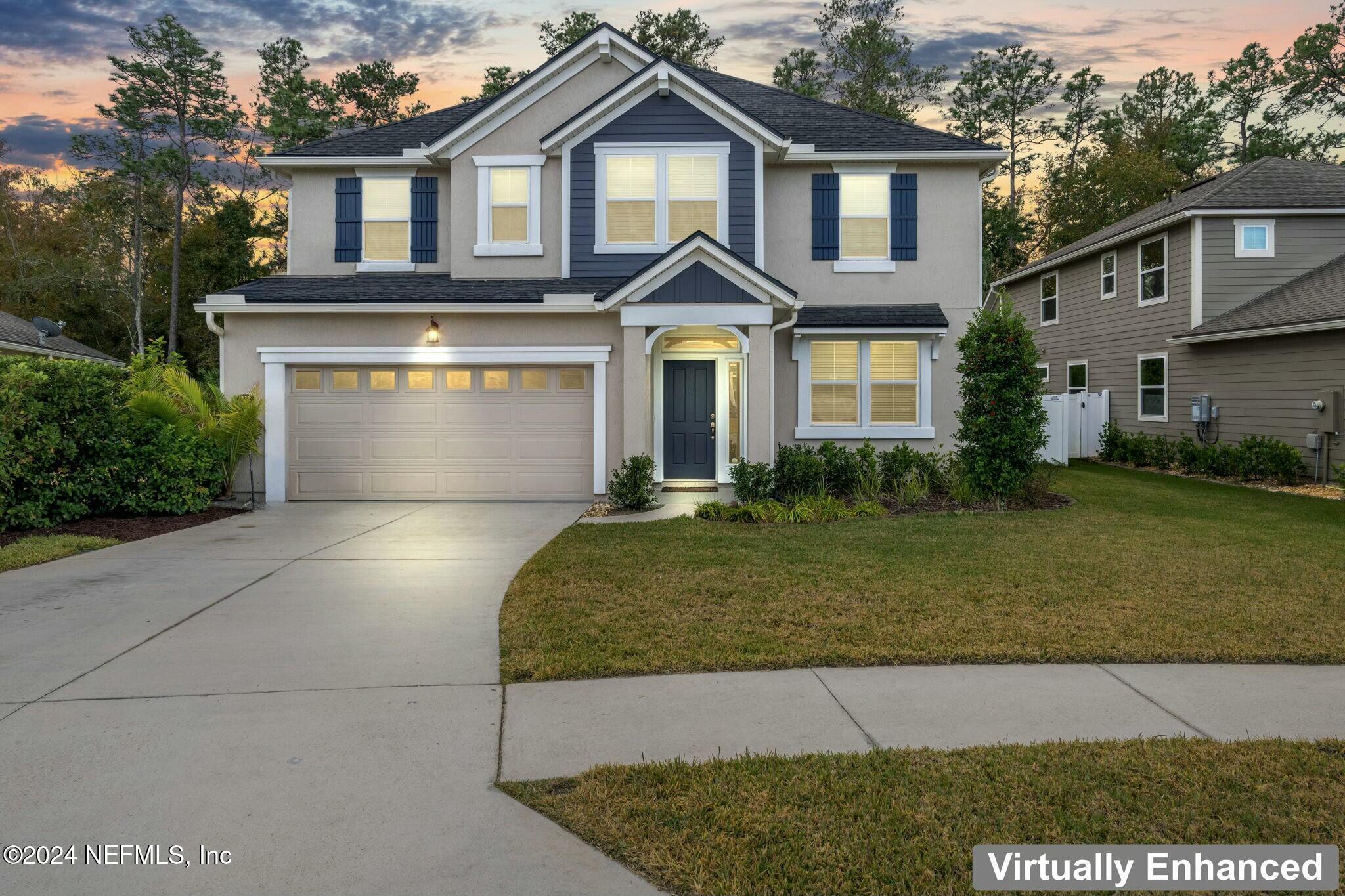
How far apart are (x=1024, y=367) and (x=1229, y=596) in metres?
5.45

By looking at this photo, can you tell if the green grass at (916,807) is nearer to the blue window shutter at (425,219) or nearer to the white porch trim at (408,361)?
the white porch trim at (408,361)

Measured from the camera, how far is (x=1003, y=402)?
1176 cm

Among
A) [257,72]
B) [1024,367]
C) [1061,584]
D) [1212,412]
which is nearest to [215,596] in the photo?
[1061,584]

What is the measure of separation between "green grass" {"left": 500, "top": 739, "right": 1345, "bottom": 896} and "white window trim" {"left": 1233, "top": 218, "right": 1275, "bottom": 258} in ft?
56.9

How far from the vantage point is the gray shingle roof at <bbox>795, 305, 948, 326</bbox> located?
45.2 feet

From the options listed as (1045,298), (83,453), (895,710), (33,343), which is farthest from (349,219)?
(1045,298)

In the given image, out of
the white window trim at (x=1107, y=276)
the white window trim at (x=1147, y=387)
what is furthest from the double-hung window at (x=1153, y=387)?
the white window trim at (x=1107, y=276)

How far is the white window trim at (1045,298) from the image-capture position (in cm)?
2422

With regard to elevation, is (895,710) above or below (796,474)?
below

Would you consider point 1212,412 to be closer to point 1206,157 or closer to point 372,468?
point 372,468

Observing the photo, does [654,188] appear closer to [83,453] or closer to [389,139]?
[389,139]

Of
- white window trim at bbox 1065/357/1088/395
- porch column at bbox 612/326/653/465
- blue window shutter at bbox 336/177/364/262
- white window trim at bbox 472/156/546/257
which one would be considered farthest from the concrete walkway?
white window trim at bbox 1065/357/1088/395

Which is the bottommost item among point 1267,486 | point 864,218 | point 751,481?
point 1267,486

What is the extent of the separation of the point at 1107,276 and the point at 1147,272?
166 cm
